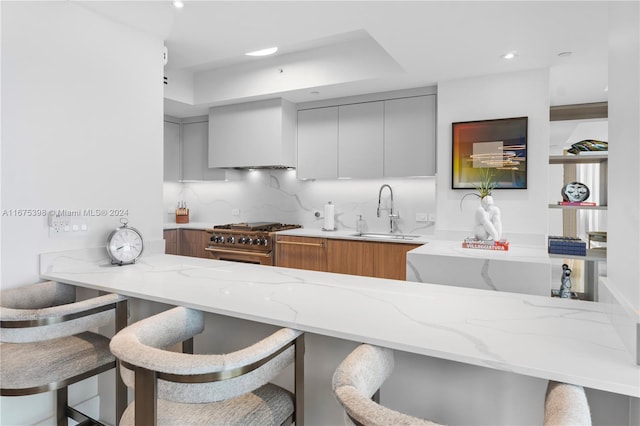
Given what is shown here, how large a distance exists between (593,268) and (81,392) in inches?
150

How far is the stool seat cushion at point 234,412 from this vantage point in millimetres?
1149

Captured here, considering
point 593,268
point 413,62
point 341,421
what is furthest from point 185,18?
point 593,268

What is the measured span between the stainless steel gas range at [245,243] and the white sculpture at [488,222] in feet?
6.49

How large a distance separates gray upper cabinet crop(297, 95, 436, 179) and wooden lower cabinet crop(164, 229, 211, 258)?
4.53 ft

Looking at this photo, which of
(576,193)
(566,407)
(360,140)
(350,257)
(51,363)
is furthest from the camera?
(360,140)

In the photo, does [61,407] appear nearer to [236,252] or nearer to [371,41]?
[236,252]

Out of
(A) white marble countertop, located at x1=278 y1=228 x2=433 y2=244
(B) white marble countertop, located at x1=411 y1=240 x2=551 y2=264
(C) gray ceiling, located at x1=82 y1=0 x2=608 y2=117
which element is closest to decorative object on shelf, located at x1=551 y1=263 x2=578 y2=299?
(B) white marble countertop, located at x1=411 y1=240 x2=551 y2=264

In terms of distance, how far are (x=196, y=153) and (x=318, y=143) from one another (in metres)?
1.72

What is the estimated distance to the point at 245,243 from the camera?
13.0 ft

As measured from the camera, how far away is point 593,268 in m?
3.13

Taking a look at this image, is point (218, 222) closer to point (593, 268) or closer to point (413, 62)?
point (413, 62)

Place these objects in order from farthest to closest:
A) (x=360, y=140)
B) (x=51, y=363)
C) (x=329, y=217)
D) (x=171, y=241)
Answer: (x=171, y=241), (x=329, y=217), (x=360, y=140), (x=51, y=363)

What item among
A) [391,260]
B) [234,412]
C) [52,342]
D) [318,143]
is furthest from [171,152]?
[234,412]

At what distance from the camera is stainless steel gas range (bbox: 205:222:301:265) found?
152 inches
